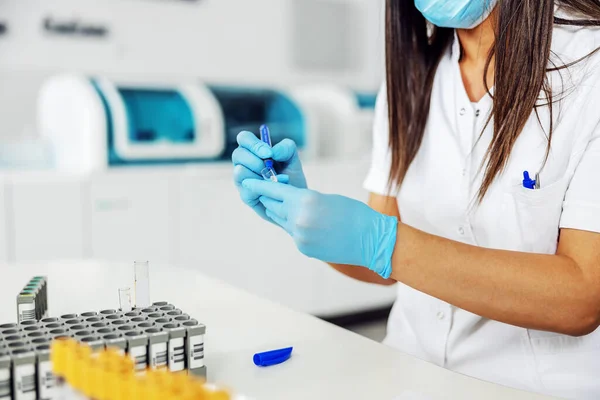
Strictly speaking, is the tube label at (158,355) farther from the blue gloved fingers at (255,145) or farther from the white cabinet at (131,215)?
the white cabinet at (131,215)

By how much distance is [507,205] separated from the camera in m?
1.09

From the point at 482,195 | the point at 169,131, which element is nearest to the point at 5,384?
the point at 482,195

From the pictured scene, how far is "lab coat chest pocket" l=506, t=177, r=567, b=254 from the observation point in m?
1.04

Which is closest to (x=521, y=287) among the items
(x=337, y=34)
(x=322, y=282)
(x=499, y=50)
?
(x=499, y=50)

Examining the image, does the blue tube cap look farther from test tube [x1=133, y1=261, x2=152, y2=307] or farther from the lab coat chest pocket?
the lab coat chest pocket

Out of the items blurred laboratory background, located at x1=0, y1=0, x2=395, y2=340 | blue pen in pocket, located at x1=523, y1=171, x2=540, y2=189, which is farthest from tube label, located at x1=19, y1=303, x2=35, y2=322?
blurred laboratory background, located at x1=0, y1=0, x2=395, y2=340

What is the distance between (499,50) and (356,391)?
60 cm

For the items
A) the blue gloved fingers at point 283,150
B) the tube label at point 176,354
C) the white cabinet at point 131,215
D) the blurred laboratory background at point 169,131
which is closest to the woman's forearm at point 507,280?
the blue gloved fingers at point 283,150

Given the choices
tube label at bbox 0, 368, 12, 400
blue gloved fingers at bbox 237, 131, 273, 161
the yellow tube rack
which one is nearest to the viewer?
the yellow tube rack

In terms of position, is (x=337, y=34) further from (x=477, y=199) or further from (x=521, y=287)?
(x=521, y=287)

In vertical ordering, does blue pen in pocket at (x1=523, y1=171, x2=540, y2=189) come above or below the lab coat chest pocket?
above

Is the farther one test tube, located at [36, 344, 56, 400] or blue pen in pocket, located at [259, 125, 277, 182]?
blue pen in pocket, located at [259, 125, 277, 182]

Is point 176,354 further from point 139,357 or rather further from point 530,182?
point 530,182

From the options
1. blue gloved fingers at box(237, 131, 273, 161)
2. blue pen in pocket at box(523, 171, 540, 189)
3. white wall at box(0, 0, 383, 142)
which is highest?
white wall at box(0, 0, 383, 142)
